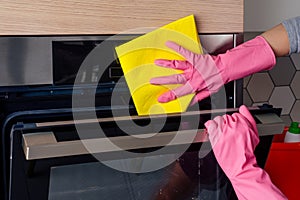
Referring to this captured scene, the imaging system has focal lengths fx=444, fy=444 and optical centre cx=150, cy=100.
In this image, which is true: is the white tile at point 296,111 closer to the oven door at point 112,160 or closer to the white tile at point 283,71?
the white tile at point 283,71

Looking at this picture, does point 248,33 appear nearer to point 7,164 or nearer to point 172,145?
point 172,145

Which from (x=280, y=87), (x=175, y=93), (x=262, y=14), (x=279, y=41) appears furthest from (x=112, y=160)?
(x=280, y=87)

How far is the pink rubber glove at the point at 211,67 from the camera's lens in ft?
2.59

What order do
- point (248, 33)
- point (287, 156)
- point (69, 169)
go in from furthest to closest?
point (248, 33) → point (287, 156) → point (69, 169)

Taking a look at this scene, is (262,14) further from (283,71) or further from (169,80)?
(169,80)

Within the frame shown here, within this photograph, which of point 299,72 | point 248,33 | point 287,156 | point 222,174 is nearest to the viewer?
point 222,174

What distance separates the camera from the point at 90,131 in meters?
0.68

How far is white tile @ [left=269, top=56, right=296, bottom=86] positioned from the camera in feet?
4.03

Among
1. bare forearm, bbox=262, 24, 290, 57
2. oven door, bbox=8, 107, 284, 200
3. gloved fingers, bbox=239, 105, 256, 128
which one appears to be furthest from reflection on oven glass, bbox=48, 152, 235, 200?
bare forearm, bbox=262, 24, 290, 57

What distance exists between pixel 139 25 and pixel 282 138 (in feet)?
1.56

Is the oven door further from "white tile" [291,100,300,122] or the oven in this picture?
"white tile" [291,100,300,122]

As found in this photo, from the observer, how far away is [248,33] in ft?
3.71

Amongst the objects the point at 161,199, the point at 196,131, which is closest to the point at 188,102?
the point at 196,131

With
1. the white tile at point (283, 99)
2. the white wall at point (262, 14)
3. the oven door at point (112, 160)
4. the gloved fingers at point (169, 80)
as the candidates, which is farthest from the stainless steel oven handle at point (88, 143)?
the white tile at point (283, 99)
